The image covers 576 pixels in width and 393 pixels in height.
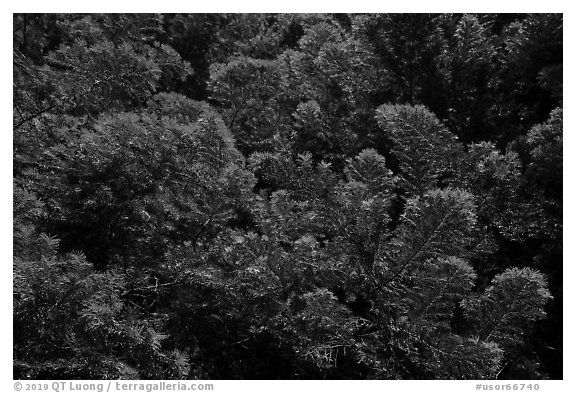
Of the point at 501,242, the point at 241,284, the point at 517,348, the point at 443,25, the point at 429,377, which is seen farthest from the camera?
the point at 443,25

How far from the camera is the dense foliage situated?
7.68 ft

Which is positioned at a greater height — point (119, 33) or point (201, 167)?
point (119, 33)

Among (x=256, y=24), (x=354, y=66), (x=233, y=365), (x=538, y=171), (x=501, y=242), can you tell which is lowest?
(x=233, y=365)

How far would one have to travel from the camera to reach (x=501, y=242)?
303cm

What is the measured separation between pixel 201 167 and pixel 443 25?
1.68 meters

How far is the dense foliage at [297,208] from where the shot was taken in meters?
2.34

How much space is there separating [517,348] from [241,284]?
50.1 inches

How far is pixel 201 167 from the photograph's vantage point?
282 cm

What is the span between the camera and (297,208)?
275cm

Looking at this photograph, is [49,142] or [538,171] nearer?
A: [538,171]

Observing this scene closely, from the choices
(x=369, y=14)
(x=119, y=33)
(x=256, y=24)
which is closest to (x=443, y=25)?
(x=369, y=14)

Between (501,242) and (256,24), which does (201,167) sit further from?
(256,24)

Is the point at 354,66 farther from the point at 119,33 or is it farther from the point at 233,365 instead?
the point at 233,365

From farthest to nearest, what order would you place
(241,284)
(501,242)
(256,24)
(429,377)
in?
(256,24) → (501,242) → (241,284) → (429,377)
